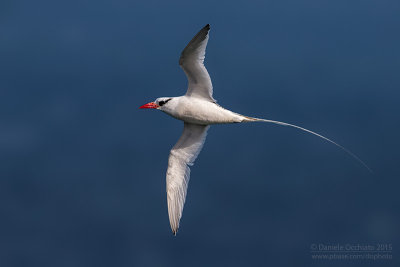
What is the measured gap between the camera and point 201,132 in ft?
47.4

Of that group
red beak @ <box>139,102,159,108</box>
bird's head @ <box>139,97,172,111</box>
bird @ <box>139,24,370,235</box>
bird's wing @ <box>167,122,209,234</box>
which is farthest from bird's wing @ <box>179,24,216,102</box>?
bird's wing @ <box>167,122,209,234</box>

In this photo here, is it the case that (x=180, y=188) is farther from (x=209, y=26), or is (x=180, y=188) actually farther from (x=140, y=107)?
(x=209, y=26)

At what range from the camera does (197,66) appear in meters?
13.3

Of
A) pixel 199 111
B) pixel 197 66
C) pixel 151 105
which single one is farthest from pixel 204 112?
pixel 151 105

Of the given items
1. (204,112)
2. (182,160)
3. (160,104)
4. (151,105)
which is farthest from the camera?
(182,160)

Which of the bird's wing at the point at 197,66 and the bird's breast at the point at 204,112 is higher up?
the bird's wing at the point at 197,66

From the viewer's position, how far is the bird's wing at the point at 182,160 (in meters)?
14.0

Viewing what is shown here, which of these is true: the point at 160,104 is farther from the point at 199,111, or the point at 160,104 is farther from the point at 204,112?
the point at 204,112

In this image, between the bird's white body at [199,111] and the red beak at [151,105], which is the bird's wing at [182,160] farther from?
the red beak at [151,105]

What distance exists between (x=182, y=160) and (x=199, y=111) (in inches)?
62.6

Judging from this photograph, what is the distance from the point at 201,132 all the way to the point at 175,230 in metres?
2.84

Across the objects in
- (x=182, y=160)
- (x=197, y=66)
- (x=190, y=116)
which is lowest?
(x=182, y=160)

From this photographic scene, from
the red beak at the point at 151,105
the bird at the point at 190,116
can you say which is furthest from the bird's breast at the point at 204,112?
the red beak at the point at 151,105

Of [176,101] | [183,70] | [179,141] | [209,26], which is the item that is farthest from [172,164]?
[209,26]
